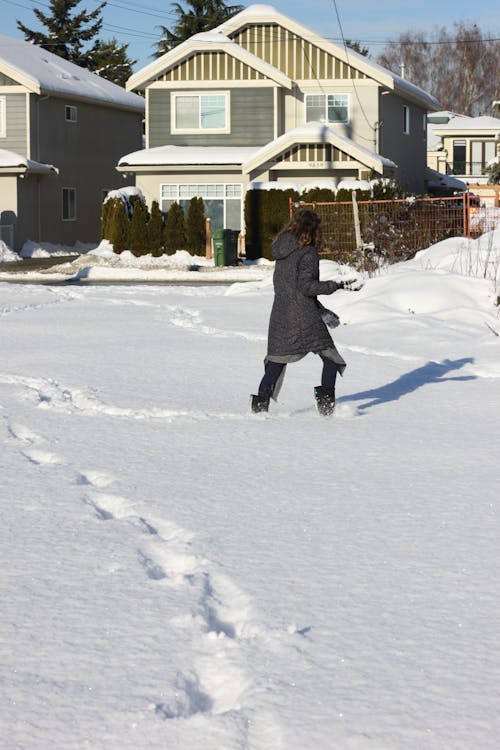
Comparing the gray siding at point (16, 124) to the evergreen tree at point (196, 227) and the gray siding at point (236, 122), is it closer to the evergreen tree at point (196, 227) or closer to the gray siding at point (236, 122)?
the gray siding at point (236, 122)

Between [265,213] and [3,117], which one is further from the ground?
[3,117]

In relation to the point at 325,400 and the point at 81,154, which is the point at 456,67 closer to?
the point at 81,154

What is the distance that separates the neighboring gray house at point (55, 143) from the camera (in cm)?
3934

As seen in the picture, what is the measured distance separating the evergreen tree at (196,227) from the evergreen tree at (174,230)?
0.56 feet

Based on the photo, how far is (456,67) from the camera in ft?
319

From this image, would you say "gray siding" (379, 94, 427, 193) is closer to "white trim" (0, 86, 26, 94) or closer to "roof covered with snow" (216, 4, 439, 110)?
"roof covered with snow" (216, 4, 439, 110)

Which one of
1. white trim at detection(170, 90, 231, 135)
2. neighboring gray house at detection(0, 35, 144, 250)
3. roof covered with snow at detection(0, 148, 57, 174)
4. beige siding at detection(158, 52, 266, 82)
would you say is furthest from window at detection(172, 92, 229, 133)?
neighboring gray house at detection(0, 35, 144, 250)

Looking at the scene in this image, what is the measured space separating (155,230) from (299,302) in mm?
25669

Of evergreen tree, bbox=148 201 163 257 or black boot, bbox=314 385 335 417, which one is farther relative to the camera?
evergreen tree, bbox=148 201 163 257

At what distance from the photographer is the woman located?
880cm

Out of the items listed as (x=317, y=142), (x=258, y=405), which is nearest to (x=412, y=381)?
(x=258, y=405)

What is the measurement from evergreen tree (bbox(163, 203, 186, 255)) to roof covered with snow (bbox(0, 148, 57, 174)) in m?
6.44

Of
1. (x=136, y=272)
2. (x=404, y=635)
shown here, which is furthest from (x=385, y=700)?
(x=136, y=272)

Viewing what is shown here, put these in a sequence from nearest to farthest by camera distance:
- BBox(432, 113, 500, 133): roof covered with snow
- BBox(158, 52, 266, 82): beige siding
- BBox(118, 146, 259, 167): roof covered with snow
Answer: BBox(118, 146, 259, 167): roof covered with snow, BBox(158, 52, 266, 82): beige siding, BBox(432, 113, 500, 133): roof covered with snow
